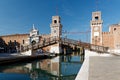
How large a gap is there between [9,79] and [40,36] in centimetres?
3423

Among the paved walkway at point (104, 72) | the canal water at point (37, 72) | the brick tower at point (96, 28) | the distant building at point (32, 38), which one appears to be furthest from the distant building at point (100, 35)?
the paved walkway at point (104, 72)

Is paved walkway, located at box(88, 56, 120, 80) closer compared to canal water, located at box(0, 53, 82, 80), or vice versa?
paved walkway, located at box(88, 56, 120, 80)

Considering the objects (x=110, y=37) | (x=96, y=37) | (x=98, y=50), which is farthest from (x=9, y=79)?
(x=110, y=37)

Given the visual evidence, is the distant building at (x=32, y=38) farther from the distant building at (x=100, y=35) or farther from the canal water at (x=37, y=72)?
the canal water at (x=37, y=72)

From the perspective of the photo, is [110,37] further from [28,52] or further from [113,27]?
[28,52]

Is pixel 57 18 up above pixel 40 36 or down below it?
above

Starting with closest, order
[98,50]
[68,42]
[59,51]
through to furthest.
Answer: [98,50], [68,42], [59,51]

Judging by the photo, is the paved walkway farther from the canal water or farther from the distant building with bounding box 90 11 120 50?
the distant building with bounding box 90 11 120 50

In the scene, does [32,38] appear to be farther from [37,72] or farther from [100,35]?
[37,72]

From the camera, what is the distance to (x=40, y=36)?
45.0 metres

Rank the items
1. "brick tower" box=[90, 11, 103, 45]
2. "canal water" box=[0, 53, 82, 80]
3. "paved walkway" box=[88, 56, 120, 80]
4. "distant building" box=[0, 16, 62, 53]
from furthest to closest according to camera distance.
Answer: "distant building" box=[0, 16, 62, 53] < "brick tower" box=[90, 11, 103, 45] < "canal water" box=[0, 53, 82, 80] < "paved walkway" box=[88, 56, 120, 80]

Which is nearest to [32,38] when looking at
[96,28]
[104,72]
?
[96,28]

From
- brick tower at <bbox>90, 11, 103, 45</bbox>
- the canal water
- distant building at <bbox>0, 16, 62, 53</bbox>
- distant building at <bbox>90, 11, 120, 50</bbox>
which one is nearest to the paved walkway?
the canal water

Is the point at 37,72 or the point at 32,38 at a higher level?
the point at 32,38
